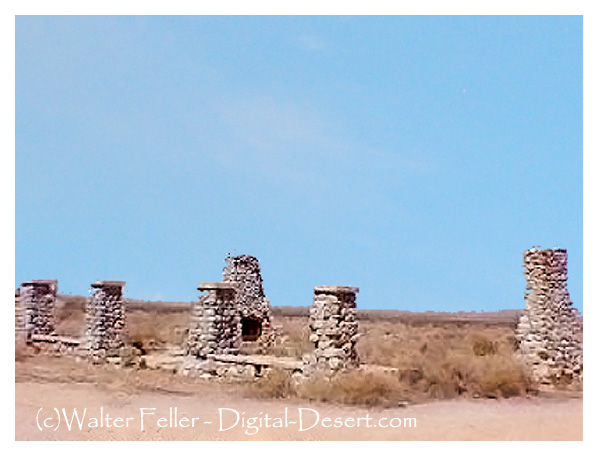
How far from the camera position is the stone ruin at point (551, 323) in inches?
535

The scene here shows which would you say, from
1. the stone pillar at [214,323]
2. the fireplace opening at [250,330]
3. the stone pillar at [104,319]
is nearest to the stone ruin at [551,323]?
the stone pillar at [214,323]

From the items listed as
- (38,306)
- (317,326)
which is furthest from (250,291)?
(38,306)

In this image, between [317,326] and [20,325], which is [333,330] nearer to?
[317,326]

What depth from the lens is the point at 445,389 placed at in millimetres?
11688

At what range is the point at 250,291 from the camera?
19250 mm

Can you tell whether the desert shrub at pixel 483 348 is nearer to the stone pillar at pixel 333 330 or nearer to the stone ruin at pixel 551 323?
the stone ruin at pixel 551 323

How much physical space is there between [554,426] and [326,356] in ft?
14.8

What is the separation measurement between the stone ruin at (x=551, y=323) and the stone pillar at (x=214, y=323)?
23.5ft

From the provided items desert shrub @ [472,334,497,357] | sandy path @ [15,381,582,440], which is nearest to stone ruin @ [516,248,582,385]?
sandy path @ [15,381,582,440]

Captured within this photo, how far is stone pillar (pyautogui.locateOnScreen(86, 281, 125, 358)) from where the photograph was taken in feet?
55.1

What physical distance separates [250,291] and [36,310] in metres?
7.40

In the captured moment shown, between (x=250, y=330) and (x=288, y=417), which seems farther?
(x=250, y=330)
